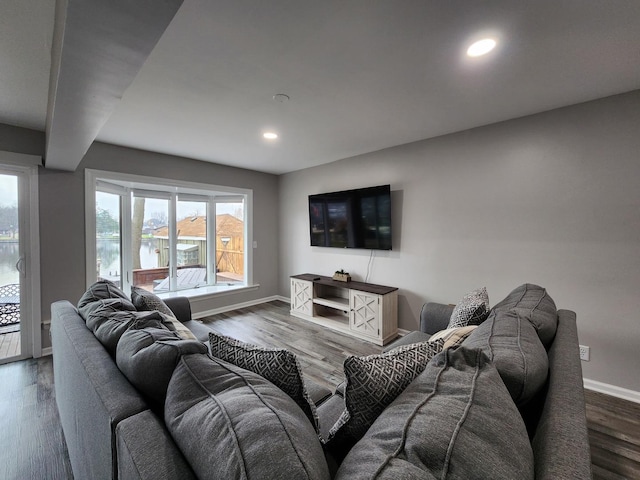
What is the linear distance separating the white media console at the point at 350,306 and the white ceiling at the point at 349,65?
198 cm

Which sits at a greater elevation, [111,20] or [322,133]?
[322,133]

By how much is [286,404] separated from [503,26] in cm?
208

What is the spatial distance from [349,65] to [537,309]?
1.87 metres

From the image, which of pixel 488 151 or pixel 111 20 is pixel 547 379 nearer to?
pixel 111 20

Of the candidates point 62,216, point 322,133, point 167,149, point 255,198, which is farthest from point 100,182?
point 322,133

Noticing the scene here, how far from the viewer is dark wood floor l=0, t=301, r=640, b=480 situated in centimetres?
160

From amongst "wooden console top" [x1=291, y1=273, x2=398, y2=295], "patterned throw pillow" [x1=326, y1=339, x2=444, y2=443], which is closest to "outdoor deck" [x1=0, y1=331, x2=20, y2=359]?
"wooden console top" [x1=291, y1=273, x2=398, y2=295]

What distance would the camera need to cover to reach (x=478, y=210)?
2.93m

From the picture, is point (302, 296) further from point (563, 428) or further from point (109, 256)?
point (563, 428)

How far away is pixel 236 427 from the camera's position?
2.05 ft

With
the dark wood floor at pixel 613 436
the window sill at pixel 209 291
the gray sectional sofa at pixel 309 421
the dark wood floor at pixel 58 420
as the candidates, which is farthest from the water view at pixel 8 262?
the dark wood floor at pixel 613 436

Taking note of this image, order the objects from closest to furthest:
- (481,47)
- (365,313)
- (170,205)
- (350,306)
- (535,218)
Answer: (481,47), (535,218), (365,313), (350,306), (170,205)

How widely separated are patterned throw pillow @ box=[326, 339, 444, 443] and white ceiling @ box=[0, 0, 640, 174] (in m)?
1.63

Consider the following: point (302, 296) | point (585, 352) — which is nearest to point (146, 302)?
point (302, 296)
